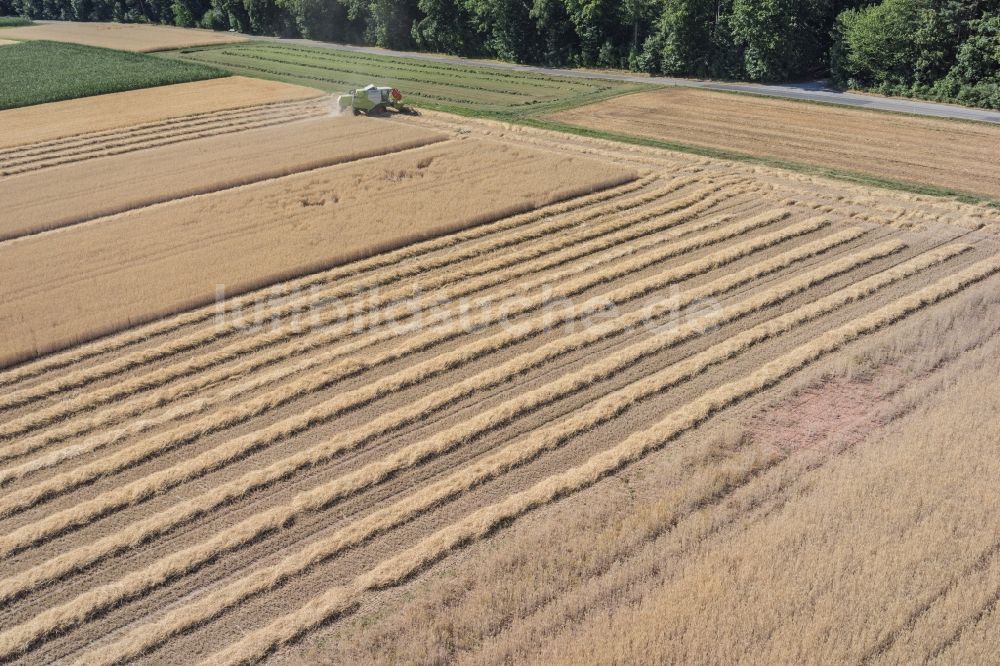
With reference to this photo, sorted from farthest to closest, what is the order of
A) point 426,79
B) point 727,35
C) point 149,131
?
1. point 426,79
2. point 727,35
3. point 149,131

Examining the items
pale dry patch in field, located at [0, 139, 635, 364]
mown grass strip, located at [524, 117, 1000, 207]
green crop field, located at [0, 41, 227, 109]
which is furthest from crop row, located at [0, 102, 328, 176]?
green crop field, located at [0, 41, 227, 109]

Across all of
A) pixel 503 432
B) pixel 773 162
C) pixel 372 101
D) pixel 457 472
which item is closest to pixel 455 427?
pixel 503 432

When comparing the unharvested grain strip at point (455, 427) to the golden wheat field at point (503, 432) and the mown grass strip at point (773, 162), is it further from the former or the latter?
the mown grass strip at point (773, 162)

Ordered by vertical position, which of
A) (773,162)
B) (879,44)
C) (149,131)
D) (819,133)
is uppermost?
(879,44)

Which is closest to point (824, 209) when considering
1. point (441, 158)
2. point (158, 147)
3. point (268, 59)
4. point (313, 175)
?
point (441, 158)

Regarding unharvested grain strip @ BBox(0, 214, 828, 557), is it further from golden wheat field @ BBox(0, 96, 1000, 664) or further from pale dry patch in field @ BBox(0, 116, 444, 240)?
pale dry patch in field @ BBox(0, 116, 444, 240)

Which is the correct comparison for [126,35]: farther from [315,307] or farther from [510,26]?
[315,307]
